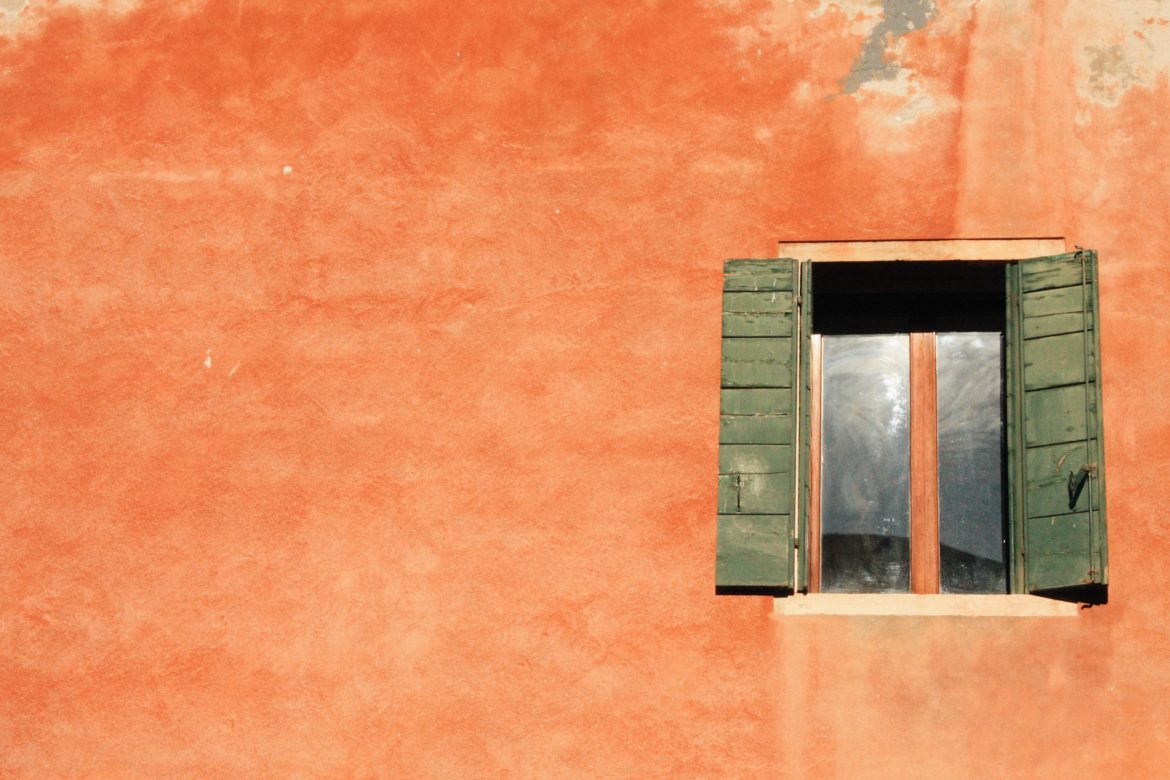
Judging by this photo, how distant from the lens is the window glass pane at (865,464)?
643 cm

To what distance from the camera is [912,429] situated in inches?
259

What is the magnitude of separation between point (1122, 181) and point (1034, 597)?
1420 mm

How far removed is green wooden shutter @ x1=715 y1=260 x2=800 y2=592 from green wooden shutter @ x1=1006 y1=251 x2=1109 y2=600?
688 mm

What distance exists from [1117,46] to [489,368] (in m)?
2.32

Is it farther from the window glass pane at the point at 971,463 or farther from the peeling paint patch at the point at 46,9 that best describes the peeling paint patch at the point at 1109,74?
the peeling paint patch at the point at 46,9

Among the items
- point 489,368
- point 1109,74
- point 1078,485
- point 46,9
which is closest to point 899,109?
point 1109,74

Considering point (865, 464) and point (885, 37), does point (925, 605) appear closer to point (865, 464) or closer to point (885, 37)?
point (865, 464)

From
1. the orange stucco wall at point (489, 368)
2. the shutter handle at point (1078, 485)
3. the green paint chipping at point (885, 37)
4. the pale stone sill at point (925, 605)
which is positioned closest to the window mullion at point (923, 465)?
the pale stone sill at point (925, 605)

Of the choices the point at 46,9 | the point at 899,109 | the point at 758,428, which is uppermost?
the point at 46,9

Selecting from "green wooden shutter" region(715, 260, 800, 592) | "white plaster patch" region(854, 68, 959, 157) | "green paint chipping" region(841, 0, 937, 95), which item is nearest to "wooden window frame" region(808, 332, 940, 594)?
"green wooden shutter" region(715, 260, 800, 592)

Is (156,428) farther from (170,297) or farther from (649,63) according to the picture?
(649,63)

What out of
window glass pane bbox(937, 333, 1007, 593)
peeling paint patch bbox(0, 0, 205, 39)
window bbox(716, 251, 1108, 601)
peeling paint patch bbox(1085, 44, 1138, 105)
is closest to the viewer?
window bbox(716, 251, 1108, 601)

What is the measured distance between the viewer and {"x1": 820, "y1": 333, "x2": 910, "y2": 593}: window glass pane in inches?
253

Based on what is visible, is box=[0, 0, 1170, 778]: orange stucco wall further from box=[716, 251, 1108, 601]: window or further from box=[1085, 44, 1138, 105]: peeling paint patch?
box=[716, 251, 1108, 601]: window
